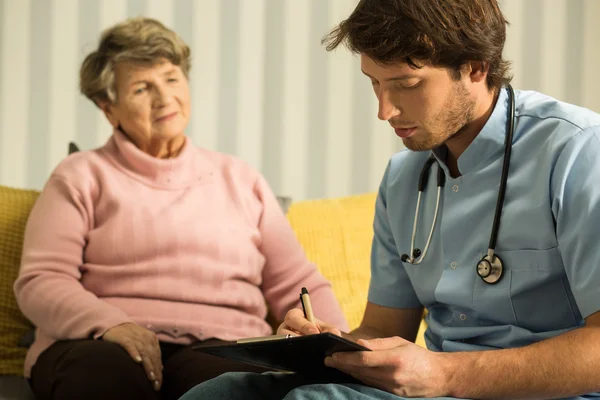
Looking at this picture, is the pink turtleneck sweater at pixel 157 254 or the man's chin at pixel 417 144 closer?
the man's chin at pixel 417 144

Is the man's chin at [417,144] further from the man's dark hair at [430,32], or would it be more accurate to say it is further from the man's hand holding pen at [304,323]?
the man's hand holding pen at [304,323]

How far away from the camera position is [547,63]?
3162mm

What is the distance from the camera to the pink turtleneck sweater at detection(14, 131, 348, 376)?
2066mm

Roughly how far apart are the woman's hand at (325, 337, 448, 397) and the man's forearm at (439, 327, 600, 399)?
0.02 m

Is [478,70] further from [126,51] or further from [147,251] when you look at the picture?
[126,51]

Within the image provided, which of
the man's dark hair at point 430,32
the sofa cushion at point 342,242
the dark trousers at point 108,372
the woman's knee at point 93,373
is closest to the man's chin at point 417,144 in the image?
the man's dark hair at point 430,32

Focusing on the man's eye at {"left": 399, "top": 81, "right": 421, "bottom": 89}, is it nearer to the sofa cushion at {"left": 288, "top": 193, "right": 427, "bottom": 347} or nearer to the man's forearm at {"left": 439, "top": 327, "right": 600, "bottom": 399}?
the man's forearm at {"left": 439, "top": 327, "right": 600, "bottom": 399}

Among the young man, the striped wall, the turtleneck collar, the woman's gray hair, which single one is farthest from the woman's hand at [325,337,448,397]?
the striped wall

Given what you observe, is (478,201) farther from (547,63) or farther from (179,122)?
(547,63)

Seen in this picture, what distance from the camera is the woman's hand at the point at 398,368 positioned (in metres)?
1.24

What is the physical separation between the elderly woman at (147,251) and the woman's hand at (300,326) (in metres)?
0.43

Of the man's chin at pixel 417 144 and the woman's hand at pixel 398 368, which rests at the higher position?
the man's chin at pixel 417 144

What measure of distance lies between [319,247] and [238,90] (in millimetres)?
780

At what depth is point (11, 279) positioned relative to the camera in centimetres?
223
